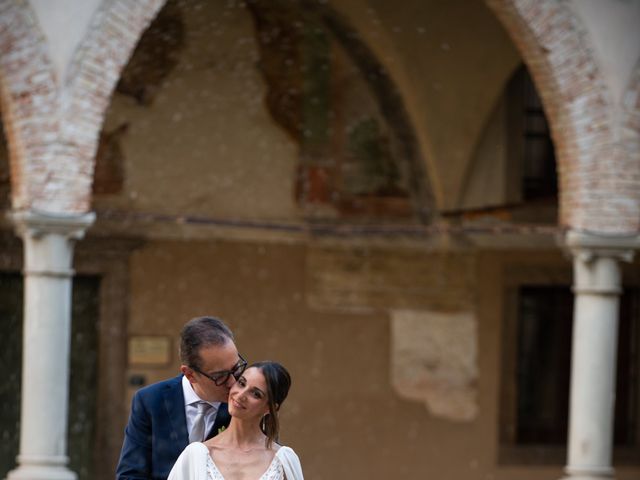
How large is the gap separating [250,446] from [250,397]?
175mm

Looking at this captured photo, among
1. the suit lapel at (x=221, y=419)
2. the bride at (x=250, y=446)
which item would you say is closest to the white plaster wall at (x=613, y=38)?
the suit lapel at (x=221, y=419)

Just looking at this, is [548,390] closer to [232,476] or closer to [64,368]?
[64,368]

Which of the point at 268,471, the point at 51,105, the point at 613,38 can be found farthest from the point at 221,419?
the point at 613,38

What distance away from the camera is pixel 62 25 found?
8898 millimetres

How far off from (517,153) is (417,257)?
1208 mm

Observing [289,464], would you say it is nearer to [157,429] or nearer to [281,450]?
[281,450]

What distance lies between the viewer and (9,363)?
1224cm

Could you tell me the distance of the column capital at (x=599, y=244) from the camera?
9.80m

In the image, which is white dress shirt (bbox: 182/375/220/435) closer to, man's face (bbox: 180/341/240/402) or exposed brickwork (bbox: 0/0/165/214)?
man's face (bbox: 180/341/240/402)

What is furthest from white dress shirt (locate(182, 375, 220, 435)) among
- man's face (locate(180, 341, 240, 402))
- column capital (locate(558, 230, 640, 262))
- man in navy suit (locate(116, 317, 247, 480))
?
column capital (locate(558, 230, 640, 262))

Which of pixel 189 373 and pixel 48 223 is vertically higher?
pixel 48 223

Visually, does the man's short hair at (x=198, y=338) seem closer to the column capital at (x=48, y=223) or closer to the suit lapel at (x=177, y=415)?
the suit lapel at (x=177, y=415)

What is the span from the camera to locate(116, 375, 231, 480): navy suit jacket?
467 cm

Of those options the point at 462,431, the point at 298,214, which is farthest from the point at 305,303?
the point at 462,431
